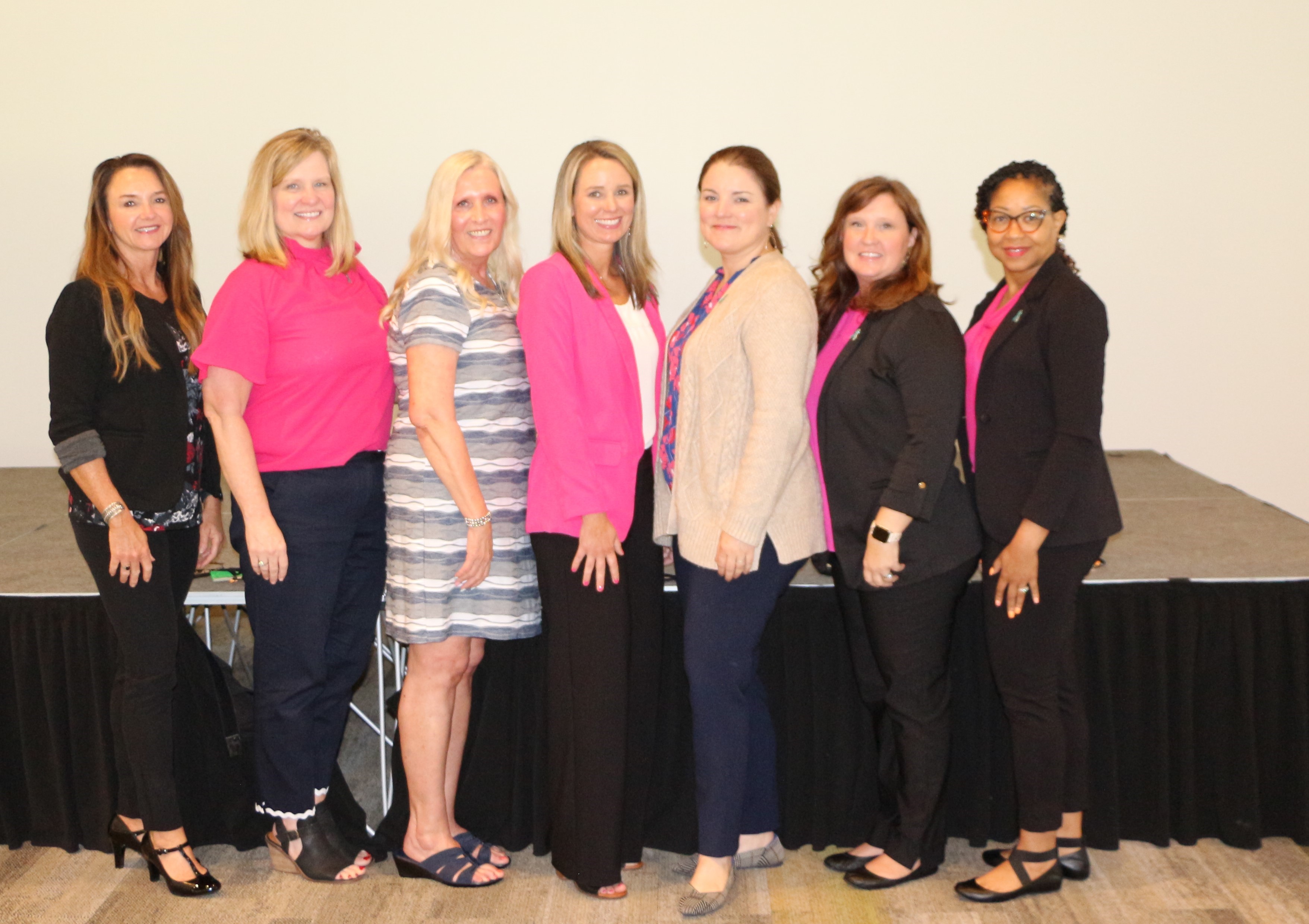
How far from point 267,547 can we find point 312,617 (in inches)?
7.4

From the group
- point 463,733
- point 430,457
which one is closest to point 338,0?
point 430,457

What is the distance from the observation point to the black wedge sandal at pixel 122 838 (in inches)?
94.7

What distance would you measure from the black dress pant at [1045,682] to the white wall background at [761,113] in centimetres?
240

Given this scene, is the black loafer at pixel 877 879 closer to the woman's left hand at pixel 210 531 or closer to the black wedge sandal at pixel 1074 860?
the black wedge sandal at pixel 1074 860

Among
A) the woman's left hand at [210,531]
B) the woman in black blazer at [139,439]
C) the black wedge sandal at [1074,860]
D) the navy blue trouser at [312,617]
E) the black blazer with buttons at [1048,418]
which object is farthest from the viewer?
the woman's left hand at [210,531]

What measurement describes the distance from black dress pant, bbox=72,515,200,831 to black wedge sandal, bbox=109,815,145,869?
0.35ft

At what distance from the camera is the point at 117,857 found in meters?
2.46

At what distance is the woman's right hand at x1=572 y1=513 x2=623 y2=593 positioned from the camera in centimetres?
210

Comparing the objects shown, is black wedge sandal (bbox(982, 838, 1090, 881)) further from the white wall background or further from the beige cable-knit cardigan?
the white wall background

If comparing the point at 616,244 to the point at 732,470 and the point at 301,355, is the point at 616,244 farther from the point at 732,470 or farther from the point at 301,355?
the point at 301,355

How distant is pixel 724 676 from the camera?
7.20 feet

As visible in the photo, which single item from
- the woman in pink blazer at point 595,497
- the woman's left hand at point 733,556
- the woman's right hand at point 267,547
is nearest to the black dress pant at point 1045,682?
the woman's left hand at point 733,556

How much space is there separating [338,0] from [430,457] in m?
2.78

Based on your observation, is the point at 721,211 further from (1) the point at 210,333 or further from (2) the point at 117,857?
(2) the point at 117,857
